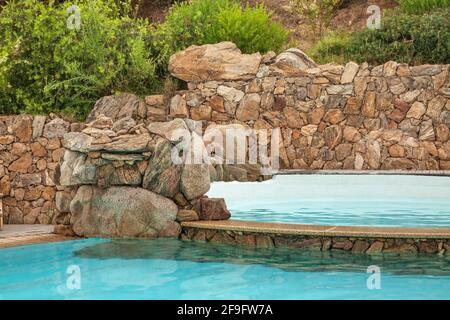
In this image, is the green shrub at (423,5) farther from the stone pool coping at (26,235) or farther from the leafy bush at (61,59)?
the stone pool coping at (26,235)

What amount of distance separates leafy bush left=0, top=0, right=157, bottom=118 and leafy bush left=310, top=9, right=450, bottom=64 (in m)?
4.17

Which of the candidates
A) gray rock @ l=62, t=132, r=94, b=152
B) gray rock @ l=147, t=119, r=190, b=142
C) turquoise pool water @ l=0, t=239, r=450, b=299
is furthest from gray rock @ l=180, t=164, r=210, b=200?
gray rock @ l=62, t=132, r=94, b=152

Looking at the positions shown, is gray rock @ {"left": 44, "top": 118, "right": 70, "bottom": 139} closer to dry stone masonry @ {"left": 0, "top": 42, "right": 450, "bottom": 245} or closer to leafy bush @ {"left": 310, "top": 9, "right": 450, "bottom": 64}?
dry stone masonry @ {"left": 0, "top": 42, "right": 450, "bottom": 245}

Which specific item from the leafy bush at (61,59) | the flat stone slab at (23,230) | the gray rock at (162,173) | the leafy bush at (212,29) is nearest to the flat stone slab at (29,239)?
the flat stone slab at (23,230)

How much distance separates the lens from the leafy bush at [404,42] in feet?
47.0

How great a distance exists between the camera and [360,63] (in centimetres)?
1473

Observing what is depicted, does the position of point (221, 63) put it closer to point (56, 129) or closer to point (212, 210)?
point (56, 129)

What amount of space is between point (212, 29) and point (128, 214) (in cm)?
667

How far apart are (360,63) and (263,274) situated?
8.44 metres

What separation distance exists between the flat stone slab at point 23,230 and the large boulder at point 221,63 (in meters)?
5.03

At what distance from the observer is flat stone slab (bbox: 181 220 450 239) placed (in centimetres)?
786

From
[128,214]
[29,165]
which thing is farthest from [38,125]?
[128,214]
